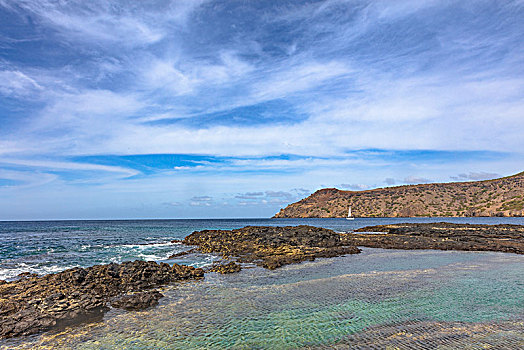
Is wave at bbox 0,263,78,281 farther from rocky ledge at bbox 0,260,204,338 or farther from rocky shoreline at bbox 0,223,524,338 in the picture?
rocky ledge at bbox 0,260,204,338

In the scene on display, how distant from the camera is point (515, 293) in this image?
597 inches

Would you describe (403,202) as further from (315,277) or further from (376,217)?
(315,277)

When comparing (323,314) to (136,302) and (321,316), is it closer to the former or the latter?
(321,316)

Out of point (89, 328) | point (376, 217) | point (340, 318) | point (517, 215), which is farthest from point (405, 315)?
point (376, 217)

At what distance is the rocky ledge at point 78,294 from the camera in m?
11.4

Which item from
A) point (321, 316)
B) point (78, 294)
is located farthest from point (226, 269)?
point (321, 316)

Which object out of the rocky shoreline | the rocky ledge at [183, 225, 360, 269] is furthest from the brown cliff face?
the rocky shoreline

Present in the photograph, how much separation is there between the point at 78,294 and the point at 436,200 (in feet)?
542

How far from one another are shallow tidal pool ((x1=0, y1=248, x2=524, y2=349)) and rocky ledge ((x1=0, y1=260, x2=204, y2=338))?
73 centimetres

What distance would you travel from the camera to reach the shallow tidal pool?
31.9 feet

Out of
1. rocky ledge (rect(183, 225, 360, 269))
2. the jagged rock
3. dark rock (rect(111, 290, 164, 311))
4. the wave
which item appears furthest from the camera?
rocky ledge (rect(183, 225, 360, 269))

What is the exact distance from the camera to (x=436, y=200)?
15088 cm

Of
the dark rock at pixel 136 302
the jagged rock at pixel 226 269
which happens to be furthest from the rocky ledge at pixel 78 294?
the jagged rock at pixel 226 269

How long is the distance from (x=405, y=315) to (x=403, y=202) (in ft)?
534
